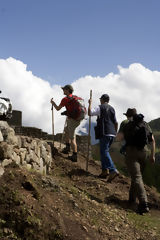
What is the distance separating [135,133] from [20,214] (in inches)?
132

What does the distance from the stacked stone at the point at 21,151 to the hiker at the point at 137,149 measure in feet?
7.78

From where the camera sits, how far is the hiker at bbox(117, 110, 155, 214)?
6836mm

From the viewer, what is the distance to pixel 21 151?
690cm

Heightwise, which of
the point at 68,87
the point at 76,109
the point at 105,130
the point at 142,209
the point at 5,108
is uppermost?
the point at 68,87

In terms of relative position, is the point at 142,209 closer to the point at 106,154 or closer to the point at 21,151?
the point at 106,154

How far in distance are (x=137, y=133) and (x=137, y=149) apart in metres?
0.39

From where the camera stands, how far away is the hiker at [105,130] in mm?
8312

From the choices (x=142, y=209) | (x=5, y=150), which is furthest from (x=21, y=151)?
(x=142, y=209)

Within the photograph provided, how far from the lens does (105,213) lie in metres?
6.25

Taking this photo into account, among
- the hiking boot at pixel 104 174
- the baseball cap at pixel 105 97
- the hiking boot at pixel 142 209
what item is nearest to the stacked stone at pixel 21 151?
the hiking boot at pixel 104 174

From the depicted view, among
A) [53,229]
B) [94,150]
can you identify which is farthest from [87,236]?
[94,150]

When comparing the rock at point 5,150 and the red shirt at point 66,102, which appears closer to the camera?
→ the rock at point 5,150

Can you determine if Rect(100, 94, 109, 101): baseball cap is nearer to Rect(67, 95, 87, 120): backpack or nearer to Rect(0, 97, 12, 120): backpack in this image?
Rect(67, 95, 87, 120): backpack

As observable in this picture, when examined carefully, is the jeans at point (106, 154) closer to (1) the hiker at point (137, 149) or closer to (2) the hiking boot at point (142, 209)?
(1) the hiker at point (137, 149)
